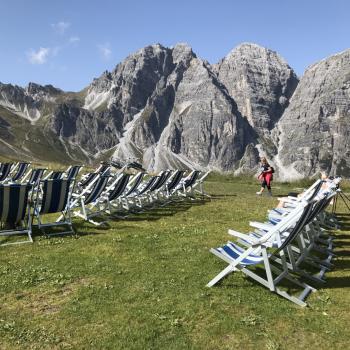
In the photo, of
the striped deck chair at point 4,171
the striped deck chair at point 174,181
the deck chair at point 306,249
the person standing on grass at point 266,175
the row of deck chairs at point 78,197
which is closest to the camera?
the deck chair at point 306,249

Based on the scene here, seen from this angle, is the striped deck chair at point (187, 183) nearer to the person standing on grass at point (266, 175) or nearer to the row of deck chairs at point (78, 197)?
the row of deck chairs at point (78, 197)

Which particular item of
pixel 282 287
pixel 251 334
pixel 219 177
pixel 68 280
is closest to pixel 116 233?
pixel 68 280

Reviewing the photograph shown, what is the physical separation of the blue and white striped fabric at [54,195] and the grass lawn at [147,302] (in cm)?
98

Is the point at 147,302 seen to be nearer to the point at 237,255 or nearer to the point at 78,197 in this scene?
the point at 237,255

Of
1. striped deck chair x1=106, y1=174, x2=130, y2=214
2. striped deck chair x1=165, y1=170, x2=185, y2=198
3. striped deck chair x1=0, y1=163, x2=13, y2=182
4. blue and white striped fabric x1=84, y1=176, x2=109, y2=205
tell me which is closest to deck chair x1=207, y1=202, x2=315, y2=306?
blue and white striped fabric x1=84, y1=176, x2=109, y2=205

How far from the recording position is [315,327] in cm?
595

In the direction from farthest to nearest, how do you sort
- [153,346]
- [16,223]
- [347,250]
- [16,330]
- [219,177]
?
[219,177], [16,223], [347,250], [16,330], [153,346]

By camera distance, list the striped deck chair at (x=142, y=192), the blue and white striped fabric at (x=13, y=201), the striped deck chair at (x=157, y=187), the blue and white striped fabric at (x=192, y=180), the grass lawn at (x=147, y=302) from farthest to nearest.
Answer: the blue and white striped fabric at (x=192, y=180) < the striped deck chair at (x=157, y=187) < the striped deck chair at (x=142, y=192) < the blue and white striped fabric at (x=13, y=201) < the grass lawn at (x=147, y=302)

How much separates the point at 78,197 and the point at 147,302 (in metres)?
7.25

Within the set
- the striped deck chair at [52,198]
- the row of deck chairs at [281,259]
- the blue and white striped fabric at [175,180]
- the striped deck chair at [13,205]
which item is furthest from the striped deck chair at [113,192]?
the row of deck chairs at [281,259]

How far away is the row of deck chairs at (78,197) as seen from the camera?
33.8 ft

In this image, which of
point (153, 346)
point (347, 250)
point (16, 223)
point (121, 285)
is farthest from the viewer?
point (16, 223)

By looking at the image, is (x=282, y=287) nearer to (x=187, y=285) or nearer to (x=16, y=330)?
(x=187, y=285)

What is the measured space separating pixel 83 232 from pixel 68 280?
13.5ft
